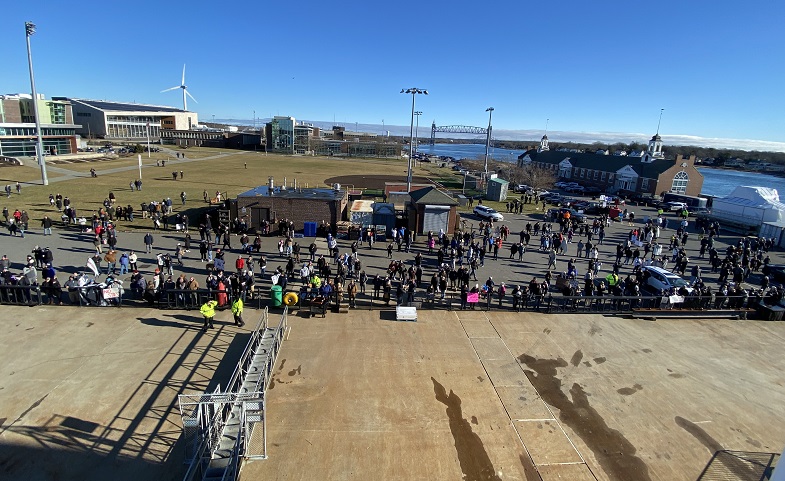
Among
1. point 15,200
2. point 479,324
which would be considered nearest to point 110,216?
point 15,200

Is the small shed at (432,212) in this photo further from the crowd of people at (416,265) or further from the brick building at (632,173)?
the brick building at (632,173)

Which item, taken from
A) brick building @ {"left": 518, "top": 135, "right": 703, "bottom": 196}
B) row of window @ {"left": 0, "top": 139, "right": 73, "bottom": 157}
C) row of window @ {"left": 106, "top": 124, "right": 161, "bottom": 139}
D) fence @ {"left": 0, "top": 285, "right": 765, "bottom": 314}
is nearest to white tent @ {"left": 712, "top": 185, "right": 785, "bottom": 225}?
brick building @ {"left": 518, "top": 135, "right": 703, "bottom": 196}

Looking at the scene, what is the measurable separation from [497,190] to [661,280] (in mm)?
27942

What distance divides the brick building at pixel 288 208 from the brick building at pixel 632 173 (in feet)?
152

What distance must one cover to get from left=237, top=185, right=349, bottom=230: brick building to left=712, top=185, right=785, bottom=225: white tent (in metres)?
35.8

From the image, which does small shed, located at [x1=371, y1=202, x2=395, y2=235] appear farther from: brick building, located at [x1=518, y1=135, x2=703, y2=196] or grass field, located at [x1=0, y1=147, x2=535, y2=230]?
brick building, located at [x1=518, y1=135, x2=703, y2=196]

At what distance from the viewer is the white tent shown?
3453 centimetres

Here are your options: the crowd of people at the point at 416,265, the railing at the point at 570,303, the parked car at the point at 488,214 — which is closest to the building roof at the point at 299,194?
the crowd of people at the point at 416,265

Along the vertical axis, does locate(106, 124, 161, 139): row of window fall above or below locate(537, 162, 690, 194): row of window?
above

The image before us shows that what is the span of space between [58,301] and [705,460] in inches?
769

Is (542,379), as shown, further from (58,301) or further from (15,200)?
(15,200)

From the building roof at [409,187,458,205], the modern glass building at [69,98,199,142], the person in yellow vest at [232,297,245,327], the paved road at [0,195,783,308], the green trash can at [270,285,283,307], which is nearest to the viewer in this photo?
the person in yellow vest at [232,297,245,327]

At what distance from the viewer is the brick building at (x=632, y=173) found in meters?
53.4

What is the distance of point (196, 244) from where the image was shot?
23422 mm
